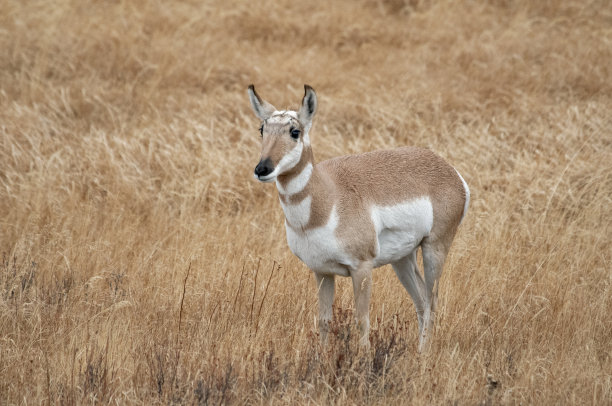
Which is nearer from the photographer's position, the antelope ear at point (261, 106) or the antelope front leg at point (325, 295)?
the antelope ear at point (261, 106)

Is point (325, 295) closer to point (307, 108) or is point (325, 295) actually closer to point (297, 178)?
point (297, 178)

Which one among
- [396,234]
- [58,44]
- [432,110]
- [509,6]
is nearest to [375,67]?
[432,110]

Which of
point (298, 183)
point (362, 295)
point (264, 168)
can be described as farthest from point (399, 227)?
point (264, 168)

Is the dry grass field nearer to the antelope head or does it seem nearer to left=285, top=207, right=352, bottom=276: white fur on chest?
left=285, top=207, right=352, bottom=276: white fur on chest

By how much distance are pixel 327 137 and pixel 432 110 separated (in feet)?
6.16

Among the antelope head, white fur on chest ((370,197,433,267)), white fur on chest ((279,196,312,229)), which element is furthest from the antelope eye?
white fur on chest ((370,197,433,267))

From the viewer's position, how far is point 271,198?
27.5 ft

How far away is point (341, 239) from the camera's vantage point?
16.1ft

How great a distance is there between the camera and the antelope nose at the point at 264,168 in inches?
176

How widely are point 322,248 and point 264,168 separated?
0.74 meters

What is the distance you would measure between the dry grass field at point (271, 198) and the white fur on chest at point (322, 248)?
347mm

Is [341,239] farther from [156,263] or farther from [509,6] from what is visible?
[509,6]

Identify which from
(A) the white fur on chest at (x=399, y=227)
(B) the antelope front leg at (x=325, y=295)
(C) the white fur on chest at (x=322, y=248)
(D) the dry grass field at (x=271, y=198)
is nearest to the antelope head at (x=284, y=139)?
(C) the white fur on chest at (x=322, y=248)

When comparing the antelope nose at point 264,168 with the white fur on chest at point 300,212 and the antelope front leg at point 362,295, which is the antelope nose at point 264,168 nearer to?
the white fur on chest at point 300,212
